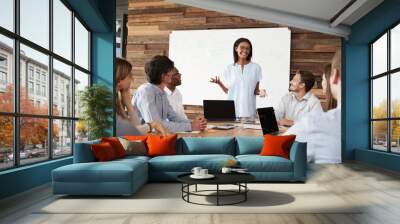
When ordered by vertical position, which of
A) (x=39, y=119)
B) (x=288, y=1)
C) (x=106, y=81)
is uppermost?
(x=288, y=1)

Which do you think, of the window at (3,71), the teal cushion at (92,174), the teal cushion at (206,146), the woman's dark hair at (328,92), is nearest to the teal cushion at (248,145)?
the teal cushion at (206,146)

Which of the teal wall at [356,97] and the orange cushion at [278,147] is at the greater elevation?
the teal wall at [356,97]

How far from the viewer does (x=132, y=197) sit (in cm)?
491

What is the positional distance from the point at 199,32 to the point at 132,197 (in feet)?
17.2

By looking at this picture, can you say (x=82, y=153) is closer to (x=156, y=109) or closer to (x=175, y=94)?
(x=156, y=109)

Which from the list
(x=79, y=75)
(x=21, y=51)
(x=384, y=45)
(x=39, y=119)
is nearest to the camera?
(x=21, y=51)

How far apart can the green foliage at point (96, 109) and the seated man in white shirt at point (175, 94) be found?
4.94ft

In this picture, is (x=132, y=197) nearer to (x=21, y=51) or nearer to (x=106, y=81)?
(x=21, y=51)

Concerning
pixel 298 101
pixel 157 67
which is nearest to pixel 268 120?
pixel 298 101

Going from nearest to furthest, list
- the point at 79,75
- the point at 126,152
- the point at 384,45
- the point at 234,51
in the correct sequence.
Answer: the point at 126,152, the point at 79,75, the point at 384,45, the point at 234,51

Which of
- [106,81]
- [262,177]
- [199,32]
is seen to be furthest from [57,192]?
[199,32]

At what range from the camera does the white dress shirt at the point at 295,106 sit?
9.01m

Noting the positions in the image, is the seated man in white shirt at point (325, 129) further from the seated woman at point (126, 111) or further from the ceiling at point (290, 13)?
the seated woman at point (126, 111)

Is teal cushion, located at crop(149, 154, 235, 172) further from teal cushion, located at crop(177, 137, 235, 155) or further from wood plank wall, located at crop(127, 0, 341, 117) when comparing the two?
wood plank wall, located at crop(127, 0, 341, 117)
